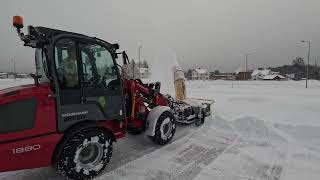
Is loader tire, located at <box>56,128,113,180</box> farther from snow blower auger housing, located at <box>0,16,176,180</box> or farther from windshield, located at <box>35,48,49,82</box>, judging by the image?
windshield, located at <box>35,48,49,82</box>

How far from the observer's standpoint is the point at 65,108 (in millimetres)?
3822

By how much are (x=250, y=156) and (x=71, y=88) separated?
3821 millimetres

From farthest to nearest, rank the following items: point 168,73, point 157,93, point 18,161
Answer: point 168,73
point 157,93
point 18,161

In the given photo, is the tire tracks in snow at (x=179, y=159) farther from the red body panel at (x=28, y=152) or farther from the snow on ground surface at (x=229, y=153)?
the red body panel at (x=28, y=152)

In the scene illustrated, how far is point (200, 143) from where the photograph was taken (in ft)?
19.4

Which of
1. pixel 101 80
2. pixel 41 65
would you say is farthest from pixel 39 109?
pixel 101 80

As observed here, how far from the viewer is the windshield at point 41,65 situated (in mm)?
4028

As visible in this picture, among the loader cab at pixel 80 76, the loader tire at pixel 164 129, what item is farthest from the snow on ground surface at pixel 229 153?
the loader cab at pixel 80 76

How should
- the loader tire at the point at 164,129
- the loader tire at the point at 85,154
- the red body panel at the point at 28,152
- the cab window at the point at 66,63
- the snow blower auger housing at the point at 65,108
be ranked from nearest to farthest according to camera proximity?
the red body panel at the point at 28,152 < the snow blower auger housing at the point at 65,108 < the loader tire at the point at 85,154 < the cab window at the point at 66,63 < the loader tire at the point at 164,129

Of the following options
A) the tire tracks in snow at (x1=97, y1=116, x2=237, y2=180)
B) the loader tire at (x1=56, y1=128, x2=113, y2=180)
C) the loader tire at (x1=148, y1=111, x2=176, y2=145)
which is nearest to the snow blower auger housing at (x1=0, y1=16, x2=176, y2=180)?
the loader tire at (x1=56, y1=128, x2=113, y2=180)

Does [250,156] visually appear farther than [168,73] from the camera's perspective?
No

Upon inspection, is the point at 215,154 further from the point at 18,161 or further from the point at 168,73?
the point at 168,73

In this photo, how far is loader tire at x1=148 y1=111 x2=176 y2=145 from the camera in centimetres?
560

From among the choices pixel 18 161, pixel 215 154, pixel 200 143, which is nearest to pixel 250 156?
pixel 215 154
